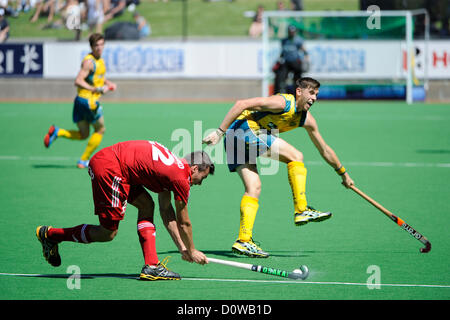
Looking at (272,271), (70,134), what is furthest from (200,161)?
(70,134)

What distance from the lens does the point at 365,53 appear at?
82.0 ft

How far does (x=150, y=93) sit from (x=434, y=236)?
18.8 meters

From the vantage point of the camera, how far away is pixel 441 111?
2169 cm

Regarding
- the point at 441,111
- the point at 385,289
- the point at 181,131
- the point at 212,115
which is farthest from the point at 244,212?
the point at 441,111

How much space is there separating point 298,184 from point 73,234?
2071 millimetres

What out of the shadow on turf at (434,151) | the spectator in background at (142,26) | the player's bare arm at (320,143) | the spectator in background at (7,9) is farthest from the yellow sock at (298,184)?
the spectator in background at (142,26)

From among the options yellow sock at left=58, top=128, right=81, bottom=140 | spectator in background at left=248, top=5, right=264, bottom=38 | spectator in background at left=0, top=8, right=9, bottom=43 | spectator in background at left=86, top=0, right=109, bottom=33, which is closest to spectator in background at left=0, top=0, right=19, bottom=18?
spectator in background at left=0, top=8, right=9, bottom=43

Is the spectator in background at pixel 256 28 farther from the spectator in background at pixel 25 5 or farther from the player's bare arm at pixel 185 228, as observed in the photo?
the player's bare arm at pixel 185 228

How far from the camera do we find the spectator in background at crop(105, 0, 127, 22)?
27.5 meters

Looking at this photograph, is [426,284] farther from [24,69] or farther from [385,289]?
[24,69]

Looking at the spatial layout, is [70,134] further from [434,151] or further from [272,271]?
[272,271]

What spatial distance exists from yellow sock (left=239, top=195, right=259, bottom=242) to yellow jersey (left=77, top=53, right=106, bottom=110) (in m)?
5.64

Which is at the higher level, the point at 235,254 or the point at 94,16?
the point at 94,16

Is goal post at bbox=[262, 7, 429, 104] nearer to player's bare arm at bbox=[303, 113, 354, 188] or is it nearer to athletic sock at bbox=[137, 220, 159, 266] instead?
player's bare arm at bbox=[303, 113, 354, 188]
